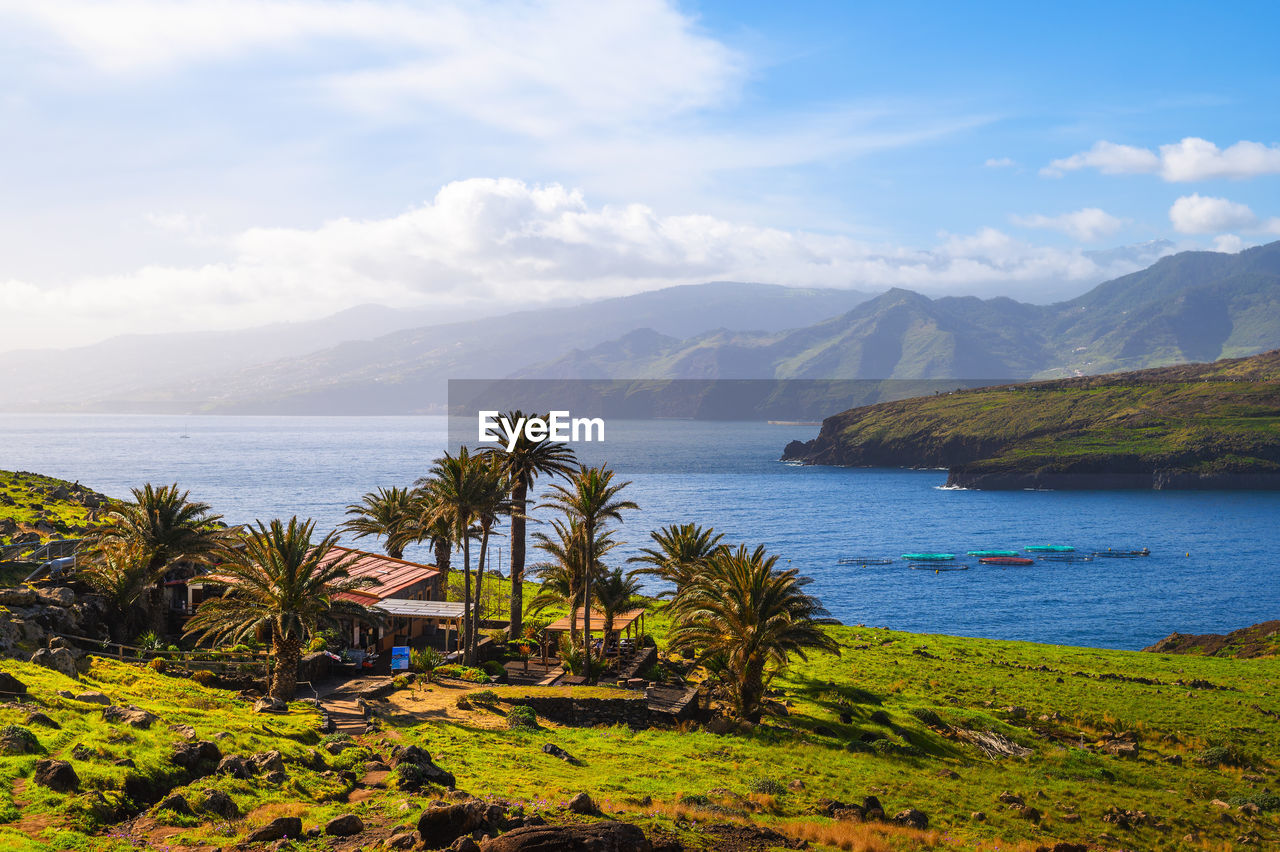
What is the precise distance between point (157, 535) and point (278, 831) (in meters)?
30.6

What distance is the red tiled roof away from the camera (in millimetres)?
51531

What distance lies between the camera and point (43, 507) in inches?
2739

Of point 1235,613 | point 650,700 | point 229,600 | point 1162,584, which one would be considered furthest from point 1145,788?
point 1162,584

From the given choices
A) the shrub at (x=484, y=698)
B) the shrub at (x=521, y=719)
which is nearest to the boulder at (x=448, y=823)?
the shrub at (x=521, y=719)

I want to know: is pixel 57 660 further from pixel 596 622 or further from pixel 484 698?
pixel 596 622

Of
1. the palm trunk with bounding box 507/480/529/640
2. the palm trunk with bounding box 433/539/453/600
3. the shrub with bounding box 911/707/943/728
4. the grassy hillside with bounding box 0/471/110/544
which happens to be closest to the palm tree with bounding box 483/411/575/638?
the palm trunk with bounding box 507/480/529/640

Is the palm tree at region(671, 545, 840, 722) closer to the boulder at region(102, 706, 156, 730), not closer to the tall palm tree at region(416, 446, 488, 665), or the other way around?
the tall palm tree at region(416, 446, 488, 665)

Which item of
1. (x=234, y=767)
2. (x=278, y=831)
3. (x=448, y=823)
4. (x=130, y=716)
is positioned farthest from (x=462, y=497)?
(x=448, y=823)

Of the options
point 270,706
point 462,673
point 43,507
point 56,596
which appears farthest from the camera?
point 43,507

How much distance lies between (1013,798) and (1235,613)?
86.3m

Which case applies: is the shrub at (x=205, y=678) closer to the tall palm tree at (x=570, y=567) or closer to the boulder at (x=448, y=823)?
the tall palm tree at (x=570, y=567)

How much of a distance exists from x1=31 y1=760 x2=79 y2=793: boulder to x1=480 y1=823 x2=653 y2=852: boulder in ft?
32.1

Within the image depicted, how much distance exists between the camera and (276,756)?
22.8m

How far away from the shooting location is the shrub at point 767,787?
1089 inches
